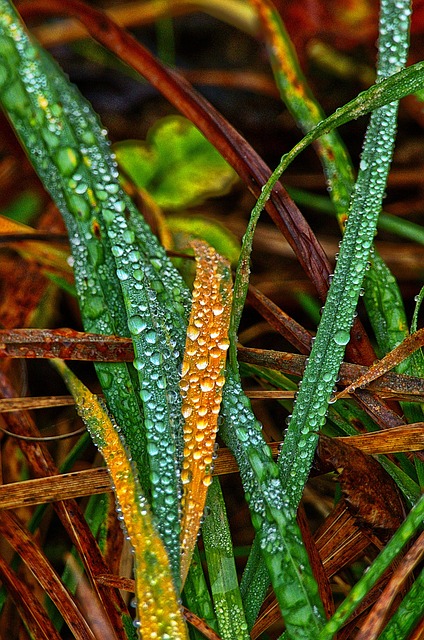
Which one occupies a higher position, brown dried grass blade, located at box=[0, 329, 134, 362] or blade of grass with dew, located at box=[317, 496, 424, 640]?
brown dried grass blade, located at box=[0, 329, 134, 362]

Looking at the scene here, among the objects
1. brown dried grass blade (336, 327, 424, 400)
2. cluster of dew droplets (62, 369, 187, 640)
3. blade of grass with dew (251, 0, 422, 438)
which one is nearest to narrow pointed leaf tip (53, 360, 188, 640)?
cluster of dew droplets (62, 369, 187, 640)

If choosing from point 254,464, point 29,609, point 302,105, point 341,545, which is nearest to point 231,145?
point 302,105

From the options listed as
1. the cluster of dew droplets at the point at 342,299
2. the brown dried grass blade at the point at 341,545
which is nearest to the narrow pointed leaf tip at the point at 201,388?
the cluster of dew droplets at the point at 342,299

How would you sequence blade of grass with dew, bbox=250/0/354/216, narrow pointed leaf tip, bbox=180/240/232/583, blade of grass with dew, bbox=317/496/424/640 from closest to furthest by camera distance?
blade of grass with dew, bbox=317/496/424/640, narrow pointed leaf tip, bbox=180/240/232/583, blade of grass with dew, bbox=250/0/354/216

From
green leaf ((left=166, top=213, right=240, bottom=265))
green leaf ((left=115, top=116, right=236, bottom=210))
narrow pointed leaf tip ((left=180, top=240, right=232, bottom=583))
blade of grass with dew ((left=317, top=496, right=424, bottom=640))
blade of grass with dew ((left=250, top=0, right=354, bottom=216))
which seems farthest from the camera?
green leaf ((left=115, top=116, right=236, bottom=210))

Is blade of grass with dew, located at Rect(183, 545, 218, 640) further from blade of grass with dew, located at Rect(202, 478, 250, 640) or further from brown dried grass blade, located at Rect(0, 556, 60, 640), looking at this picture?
brown dried grass blade, located at Rect(0, 556, 60, 640)

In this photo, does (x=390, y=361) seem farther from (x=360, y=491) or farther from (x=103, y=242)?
(x=103, y=242)

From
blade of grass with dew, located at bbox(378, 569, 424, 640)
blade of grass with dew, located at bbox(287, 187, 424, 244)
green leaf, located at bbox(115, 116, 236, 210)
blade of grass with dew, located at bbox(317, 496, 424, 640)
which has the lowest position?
blade of grass with dew, located at bbox(378, 569, 424, 640)
